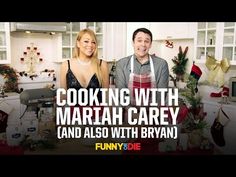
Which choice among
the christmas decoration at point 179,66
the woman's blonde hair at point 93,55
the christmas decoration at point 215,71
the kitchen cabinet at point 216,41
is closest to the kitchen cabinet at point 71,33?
the woman's blonde hair at point 93,55

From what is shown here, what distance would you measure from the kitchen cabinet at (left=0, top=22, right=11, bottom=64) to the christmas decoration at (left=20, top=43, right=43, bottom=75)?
0.52 ft

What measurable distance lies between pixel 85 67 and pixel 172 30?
2.88 feet

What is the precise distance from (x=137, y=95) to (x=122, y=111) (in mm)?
204

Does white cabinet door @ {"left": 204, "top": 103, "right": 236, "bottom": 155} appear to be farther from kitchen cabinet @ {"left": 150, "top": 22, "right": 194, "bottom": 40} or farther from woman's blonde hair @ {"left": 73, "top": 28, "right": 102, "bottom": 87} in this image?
woman's blonde hair @ {"left": 73, "top": 28, "right": 102, "bottom": 87}

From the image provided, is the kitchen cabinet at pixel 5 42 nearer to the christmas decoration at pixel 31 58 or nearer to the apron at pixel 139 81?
the christmas decoration at pixel 31 58

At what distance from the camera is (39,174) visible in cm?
341

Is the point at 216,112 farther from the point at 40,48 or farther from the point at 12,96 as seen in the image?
the point at 12,96

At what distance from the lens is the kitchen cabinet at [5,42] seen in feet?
10.8

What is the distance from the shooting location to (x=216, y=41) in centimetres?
333

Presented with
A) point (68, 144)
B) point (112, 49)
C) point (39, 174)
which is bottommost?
point (39, 174)

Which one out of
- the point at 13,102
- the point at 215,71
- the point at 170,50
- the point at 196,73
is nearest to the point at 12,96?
the point at 13,102

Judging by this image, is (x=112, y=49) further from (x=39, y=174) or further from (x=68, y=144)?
(x=39, y=174)

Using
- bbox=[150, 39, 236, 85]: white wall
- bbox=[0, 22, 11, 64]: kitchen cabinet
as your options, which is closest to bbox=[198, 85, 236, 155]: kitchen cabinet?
bbox=[150, 39, 236, 85]: white wall
